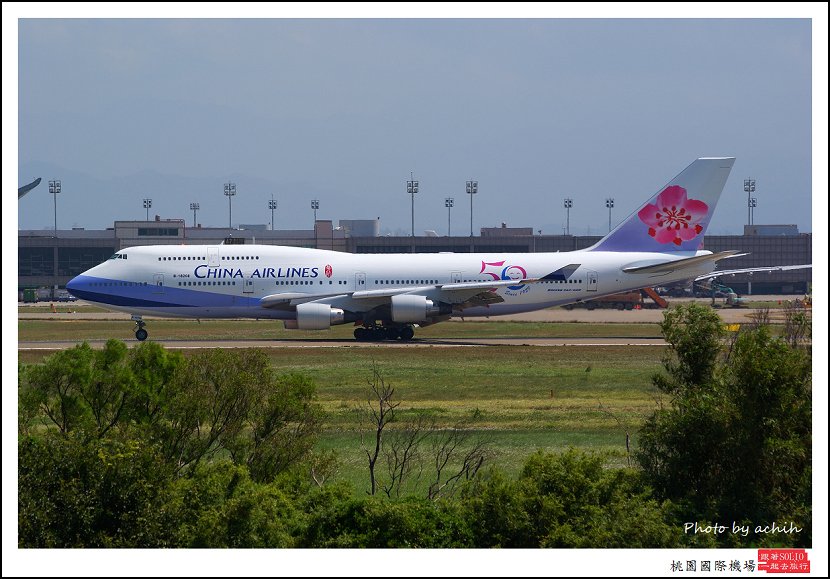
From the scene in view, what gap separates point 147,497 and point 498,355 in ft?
92.0

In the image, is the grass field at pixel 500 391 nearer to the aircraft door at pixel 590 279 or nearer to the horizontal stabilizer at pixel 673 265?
the aircraft door at pixel 590 279

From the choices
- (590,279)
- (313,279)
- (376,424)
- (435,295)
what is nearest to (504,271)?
(435,295)

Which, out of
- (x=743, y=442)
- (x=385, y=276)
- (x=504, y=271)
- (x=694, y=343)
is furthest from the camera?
(x=385, y=276)

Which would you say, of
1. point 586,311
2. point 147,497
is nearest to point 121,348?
point 147,497

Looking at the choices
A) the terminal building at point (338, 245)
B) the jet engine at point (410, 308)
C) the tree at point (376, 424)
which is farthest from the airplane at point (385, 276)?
the terminal building at point (338, 245)

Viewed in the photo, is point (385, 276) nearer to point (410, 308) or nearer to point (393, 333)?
point (393, 333)

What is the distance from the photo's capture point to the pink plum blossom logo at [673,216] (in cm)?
5500

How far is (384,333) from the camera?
5397 cm

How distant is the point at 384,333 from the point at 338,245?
251ft

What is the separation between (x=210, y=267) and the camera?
53938 millimetres

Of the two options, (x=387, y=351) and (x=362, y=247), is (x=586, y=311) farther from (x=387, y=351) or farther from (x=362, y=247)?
(x=362, y=247)

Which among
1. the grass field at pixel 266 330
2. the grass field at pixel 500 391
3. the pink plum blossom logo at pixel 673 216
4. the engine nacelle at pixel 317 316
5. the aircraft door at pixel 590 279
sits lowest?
the grass field at pixel 500 391

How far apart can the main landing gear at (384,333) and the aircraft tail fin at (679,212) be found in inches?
453

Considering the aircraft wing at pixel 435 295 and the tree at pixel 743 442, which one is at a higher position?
the aircraft wing at pixel 435 295
